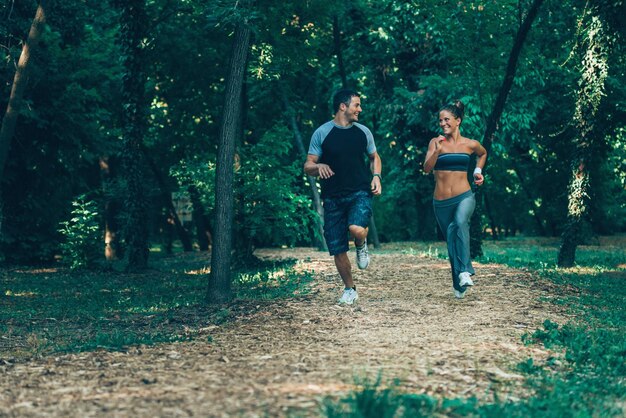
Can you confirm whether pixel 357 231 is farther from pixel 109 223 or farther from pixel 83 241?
pixel 109 223

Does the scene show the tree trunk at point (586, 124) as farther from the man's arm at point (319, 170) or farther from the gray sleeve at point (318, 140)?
the man's arm at point (319, 170)

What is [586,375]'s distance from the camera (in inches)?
256

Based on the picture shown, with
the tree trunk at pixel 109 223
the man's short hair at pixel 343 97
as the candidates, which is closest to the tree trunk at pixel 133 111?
the tree trunk at pixel 109 223

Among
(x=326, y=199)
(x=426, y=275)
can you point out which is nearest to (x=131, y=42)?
(x=426, y=275)

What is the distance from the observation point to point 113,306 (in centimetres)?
1292

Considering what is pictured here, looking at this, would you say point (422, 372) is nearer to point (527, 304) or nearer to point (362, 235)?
point (362, 235)

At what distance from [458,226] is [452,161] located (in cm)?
83

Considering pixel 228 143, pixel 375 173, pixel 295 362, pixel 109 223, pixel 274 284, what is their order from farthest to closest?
pixel 109 223 → pixel 274 284 → pixel 228 143 → pixel 375 173 → pixel 295 362

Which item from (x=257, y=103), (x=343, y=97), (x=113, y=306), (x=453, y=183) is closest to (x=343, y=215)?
(x=343, y=97)

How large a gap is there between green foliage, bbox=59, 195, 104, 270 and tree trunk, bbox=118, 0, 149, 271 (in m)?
1.35

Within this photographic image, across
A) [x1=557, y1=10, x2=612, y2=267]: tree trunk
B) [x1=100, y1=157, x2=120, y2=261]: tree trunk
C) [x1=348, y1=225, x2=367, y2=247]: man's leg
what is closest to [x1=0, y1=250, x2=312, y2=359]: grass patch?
[x1=348, y1=225, x2=367, y2=247]: man's leg

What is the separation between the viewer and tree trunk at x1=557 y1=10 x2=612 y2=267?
53.2ft

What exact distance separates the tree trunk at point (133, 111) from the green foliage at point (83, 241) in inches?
53.1

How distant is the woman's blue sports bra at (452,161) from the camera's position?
10055 millimetres
